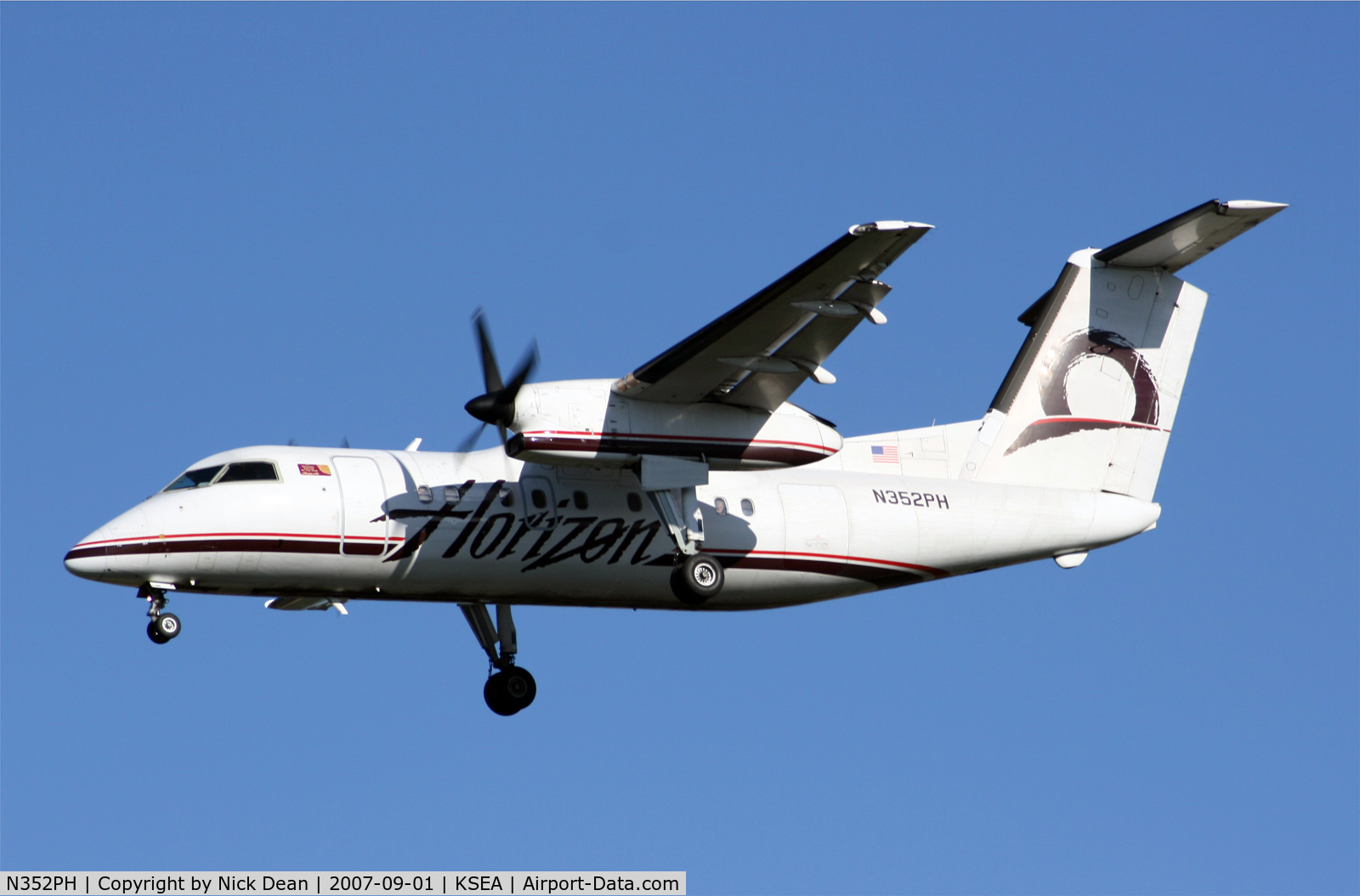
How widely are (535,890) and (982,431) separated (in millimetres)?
7560

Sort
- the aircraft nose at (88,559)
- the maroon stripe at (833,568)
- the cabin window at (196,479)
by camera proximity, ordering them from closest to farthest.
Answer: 1. the aircraft nose at (88,559)
2. the cabin window at (196,479)
3. the maroon stripe at (833,568)

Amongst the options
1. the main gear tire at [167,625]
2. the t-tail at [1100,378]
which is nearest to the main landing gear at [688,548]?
the t-tail at [1100,378]

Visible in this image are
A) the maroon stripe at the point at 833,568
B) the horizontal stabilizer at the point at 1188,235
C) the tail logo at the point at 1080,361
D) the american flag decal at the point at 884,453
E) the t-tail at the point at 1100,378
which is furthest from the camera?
the tail logo at the point at 1080,361

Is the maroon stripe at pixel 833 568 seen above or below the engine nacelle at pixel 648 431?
below

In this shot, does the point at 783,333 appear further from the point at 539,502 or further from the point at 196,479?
the point at 196,479

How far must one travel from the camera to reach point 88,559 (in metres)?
15.8

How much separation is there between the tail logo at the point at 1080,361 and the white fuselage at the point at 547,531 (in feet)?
3.21

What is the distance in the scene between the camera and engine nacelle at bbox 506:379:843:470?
1603cm

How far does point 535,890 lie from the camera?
15.7m

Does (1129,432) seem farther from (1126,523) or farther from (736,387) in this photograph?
(736,387)

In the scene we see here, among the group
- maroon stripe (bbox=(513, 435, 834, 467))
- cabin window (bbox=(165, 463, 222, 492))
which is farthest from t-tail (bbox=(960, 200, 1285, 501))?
cabin window (bbox=(165, 463, 222, 492))

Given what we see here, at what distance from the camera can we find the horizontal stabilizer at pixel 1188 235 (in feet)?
55.6

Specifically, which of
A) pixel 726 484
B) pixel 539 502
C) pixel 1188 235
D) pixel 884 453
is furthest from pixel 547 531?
pixel 1188 235

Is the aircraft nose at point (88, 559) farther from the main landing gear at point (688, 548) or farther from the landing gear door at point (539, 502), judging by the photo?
the main landing gear at point (688, 548)
